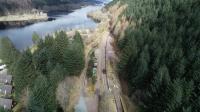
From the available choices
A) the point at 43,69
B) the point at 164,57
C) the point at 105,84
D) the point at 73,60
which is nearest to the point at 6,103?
the point at 43,69

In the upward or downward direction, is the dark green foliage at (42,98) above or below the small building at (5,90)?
above

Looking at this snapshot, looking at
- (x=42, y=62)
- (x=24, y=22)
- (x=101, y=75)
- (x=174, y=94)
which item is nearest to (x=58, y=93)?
(x=42, y=62)

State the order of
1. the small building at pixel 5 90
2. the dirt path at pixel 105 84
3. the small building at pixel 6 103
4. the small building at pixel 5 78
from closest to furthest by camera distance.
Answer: the small building at pixel 6 103
the dirt path at pixel 105 84
the small building at pixel 5 90
the small building at pixel 5 78

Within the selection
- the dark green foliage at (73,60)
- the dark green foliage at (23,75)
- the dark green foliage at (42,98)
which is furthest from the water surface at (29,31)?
the dark green foliage at (42,98)

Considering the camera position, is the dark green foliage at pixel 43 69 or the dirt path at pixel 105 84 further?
the dirt path at pixel 105 84

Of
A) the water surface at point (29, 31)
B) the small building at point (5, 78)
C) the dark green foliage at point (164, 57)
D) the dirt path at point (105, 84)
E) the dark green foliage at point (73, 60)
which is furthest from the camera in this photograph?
the water surface at point (29, 31)

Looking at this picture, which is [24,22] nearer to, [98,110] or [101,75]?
[101,75]

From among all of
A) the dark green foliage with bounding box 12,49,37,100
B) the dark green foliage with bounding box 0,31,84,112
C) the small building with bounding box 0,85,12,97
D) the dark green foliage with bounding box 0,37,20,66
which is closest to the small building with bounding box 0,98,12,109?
the dark green foliage with bounding box 0,31,84,112

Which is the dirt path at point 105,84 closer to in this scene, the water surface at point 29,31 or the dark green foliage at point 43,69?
the dark green foliage at point 43,69

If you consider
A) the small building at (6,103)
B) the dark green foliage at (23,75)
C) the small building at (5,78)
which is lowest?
the small building at (6,103)
